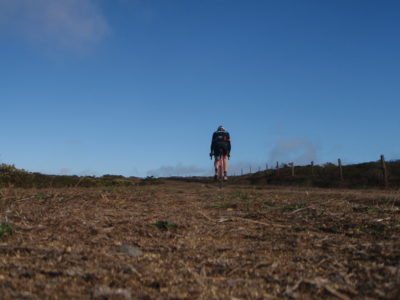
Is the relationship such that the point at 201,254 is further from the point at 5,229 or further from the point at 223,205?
the point at 223,205

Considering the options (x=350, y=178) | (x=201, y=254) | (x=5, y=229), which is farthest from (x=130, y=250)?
(x=350, y=178)

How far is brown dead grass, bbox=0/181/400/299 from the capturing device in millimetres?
3090

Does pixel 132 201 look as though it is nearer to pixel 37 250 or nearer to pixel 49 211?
pixel 49 211

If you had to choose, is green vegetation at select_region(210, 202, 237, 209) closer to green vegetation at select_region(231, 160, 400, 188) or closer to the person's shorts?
the person's shorts

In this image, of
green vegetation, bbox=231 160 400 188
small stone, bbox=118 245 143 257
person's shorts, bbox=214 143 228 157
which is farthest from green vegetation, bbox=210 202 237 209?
green vegetation, bbox=231 160 400 188

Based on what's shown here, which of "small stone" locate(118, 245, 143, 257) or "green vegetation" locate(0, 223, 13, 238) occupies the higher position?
"green vegetation" locate(0, 223, 13, 238)

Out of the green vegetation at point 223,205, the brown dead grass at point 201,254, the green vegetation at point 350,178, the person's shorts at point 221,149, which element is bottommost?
the brown dead grass at point 201,254

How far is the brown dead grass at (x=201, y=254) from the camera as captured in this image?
10.1 feet

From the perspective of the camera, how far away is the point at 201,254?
13.6 ft

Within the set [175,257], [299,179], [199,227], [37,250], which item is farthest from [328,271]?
[299,179]

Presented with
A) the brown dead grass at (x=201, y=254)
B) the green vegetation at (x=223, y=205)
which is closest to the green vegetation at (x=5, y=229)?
the brown dead grass at (x=201, y=254)

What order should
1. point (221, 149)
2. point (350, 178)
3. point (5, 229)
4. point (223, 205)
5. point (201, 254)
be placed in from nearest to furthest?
point (201, 254)
point (5, 229)
point (223, 205)
point (221, 149)
point (350, 178)

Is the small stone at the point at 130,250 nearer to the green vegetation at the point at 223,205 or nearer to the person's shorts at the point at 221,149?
the green vegetation at the point at 223,205

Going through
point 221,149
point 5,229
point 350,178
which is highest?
point 221,149
